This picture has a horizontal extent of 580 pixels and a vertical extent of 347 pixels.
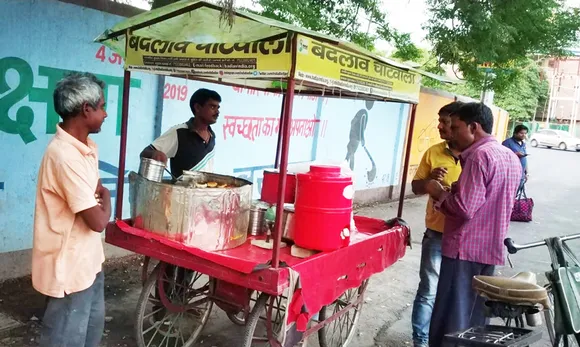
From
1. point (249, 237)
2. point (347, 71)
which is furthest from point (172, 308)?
point (347, 71)

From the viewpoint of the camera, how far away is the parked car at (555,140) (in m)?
31.8

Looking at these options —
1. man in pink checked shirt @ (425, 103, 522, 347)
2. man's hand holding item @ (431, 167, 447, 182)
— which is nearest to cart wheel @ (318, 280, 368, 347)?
man in pink checked shirt @ (425, 103, 522, 347)

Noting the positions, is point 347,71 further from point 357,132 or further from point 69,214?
point 357,132

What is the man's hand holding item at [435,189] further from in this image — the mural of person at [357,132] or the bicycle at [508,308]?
the mural of person at [357,132]

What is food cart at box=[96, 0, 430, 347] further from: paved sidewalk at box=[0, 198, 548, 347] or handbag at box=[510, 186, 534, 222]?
handbag at box=[510, 186, 534, 222]

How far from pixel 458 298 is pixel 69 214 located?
222 centimetres

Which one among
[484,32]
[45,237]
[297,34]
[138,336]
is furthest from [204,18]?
[484,32]

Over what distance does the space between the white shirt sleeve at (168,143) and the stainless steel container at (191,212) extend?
0.44m

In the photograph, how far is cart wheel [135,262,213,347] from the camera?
3125mm

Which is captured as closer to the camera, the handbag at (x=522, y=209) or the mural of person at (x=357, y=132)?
the mural of person at (x=357, y=132)

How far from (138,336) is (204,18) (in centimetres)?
194

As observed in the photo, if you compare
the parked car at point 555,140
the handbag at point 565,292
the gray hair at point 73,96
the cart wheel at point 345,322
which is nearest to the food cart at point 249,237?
the cart wheel at point 345,322

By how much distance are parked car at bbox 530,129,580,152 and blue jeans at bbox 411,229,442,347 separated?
3272 centimetres

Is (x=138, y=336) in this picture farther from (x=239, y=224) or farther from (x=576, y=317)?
(x=576, y=317)
